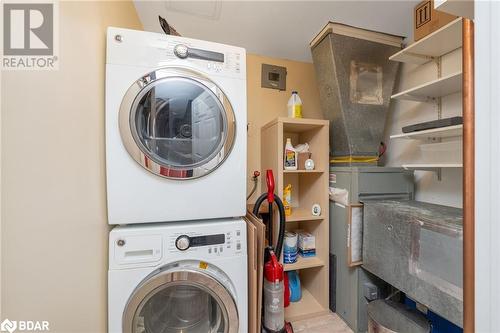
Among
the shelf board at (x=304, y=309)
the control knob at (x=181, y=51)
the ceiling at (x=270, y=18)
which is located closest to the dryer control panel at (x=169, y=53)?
the control knob at (x=181, y=51)

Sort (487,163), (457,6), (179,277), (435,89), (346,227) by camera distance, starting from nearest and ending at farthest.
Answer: (487,163) → (457,6) → (179,277) → (435,89) → (346,227)

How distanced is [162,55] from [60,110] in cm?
53

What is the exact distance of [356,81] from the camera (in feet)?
5.40

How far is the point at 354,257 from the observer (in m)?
1.49

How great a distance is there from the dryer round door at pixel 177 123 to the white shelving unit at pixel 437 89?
1.15 metres

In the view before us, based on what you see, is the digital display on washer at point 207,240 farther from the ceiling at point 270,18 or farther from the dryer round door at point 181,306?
the ceiling at point 270,18

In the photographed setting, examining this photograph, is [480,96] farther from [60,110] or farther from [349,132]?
[349,132]

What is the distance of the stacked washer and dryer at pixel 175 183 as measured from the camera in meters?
1.01

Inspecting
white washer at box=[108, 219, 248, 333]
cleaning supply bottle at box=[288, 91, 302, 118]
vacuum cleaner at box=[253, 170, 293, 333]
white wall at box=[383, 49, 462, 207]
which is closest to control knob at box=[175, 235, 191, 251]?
white washer at box=[108, 219, 248, 333]

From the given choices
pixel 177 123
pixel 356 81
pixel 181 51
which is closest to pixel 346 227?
pixel 356 81

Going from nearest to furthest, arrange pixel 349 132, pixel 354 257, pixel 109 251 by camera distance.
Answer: pixel 109 251
pixel 354 257
pixel 349 132

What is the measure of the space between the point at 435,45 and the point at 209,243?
182 cm

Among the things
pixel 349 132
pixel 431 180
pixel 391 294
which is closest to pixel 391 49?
pixel 349 132

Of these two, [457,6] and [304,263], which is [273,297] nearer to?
[304,263]
